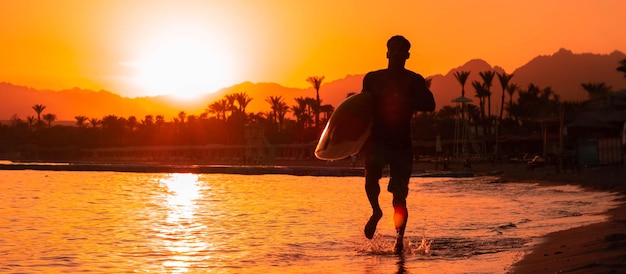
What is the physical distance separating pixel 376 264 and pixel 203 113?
143160mm

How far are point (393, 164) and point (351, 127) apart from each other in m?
0.55

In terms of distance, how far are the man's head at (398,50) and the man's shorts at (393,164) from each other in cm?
85

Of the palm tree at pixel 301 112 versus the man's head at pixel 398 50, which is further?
the palm tree at pixel 301 112

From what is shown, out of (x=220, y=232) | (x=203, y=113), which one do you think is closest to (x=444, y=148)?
(x=203, y=113)

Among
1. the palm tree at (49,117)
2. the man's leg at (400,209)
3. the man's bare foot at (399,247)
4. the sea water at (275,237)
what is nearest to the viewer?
the man's leg at (400,209)

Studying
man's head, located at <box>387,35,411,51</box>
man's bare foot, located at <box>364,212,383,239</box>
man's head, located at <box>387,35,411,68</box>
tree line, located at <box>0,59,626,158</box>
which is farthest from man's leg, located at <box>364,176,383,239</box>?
tree line, located at <box>0,59,626,158</box>

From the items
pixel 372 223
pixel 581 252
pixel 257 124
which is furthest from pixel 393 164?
pixel 257 124

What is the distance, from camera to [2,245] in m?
11.2

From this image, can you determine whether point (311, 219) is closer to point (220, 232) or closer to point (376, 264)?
point (220, 232)

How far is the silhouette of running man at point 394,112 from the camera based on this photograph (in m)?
7.90

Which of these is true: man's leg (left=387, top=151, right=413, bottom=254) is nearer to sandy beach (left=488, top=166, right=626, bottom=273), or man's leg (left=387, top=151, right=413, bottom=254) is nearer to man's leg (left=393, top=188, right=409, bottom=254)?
man's leg (left=393, top=188, right=409, bottom=254)

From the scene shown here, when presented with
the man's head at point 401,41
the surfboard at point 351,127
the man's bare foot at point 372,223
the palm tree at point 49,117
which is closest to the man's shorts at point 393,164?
the surfboard at point 351,127

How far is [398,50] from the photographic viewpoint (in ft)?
26.2

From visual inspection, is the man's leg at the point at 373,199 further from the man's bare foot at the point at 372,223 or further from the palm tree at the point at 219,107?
the palm tree at the point at 219,107
